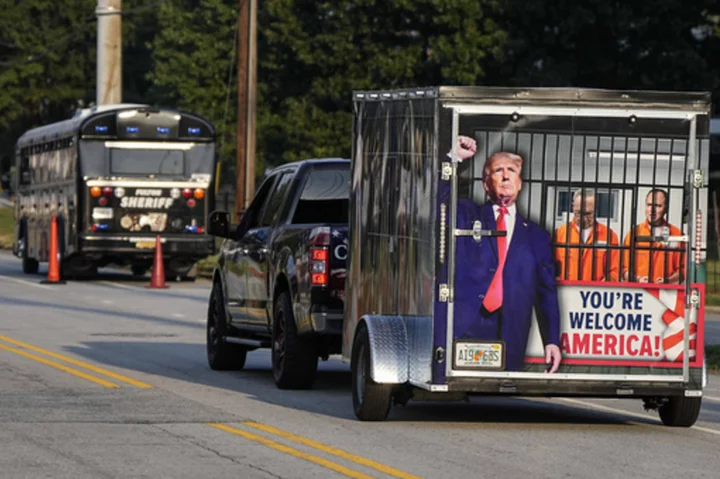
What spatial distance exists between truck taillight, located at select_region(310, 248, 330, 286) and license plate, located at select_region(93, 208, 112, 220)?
19.5 m

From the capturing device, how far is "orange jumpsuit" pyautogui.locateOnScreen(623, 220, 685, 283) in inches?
489

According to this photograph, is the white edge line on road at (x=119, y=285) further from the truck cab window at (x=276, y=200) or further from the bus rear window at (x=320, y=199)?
the bus rear window at (x=320, y=199)

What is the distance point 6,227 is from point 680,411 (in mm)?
53610

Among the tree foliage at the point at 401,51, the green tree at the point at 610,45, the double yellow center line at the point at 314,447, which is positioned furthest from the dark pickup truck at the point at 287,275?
the green tree at the point at 610,45

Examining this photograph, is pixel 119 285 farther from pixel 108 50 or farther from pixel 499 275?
pixel 499 275

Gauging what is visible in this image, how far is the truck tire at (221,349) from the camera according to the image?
1723 centimetres

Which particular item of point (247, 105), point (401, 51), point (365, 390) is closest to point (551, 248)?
point (365, 390)

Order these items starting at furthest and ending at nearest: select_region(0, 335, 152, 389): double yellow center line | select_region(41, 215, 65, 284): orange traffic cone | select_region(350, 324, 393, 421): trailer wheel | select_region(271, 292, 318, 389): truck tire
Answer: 1. select_region(41, 215, 65, 284): orange traffic cone
2. select_region(0, 335, 152, 389): double yellow center line
3. select_region(271, 292, 318, 389): truck tire
4. select_region(350, 324, 393, 421): trailer wheel

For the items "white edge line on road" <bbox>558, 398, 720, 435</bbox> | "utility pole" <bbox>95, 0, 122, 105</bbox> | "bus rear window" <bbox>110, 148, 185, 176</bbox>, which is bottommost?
"white edge line on road" <bbox>558, 398, 720, 435</bbox>

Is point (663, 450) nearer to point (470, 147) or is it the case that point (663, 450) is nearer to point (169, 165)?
point (470, 147)

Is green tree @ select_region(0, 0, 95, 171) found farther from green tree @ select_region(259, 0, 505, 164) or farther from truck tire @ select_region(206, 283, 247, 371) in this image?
truck tire @ select_region(206, 283, 247, 371)

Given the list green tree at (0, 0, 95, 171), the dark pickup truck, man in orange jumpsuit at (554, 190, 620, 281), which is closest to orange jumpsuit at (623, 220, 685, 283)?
man in orange jumpsuit at (554, 190, 620, 281)

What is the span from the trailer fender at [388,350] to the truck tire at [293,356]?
227cm

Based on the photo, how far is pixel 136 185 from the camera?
3372cm
